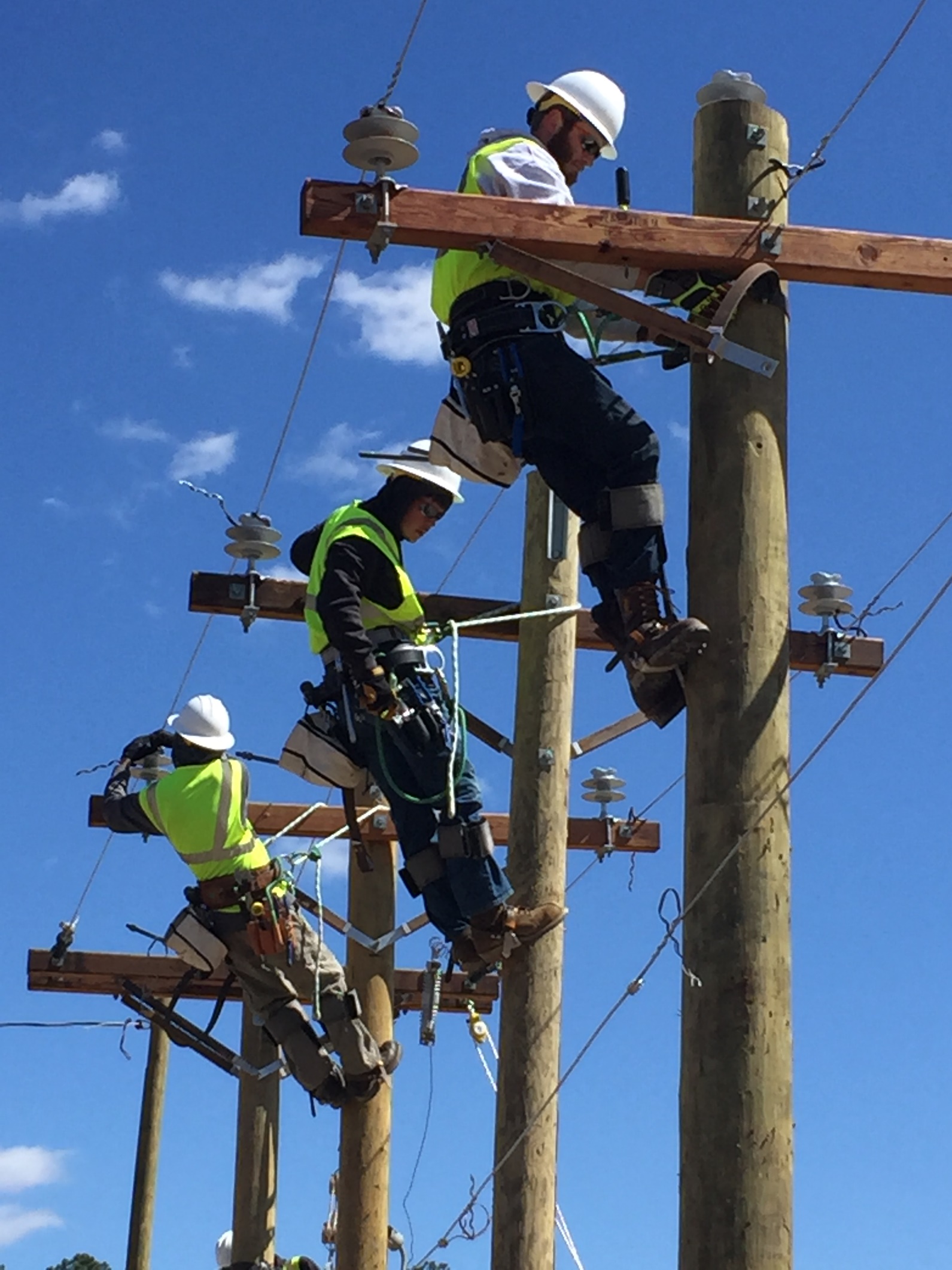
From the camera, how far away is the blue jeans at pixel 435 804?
24.2 ft

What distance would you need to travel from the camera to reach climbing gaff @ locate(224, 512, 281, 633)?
9922 millimetres

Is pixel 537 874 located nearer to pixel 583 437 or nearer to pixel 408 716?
pixel 408 716

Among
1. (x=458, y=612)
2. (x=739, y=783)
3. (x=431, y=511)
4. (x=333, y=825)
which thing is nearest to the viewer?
(x=739, y=783)

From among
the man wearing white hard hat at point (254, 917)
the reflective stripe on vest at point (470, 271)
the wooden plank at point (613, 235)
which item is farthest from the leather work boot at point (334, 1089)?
the wooden plank at point (613, 235)

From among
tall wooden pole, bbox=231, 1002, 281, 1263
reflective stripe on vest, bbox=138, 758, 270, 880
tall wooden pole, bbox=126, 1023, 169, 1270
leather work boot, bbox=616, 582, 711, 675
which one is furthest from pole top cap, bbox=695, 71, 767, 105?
tall wooden pole, bbox=126, 1023, 169, 1270

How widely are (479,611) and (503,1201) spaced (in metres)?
2.68

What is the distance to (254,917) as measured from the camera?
9.65 metres

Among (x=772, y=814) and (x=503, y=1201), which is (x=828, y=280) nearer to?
(x=772, y=814)

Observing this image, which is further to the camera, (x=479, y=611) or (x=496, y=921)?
(x=479, y=611)

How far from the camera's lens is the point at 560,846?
26.1ft

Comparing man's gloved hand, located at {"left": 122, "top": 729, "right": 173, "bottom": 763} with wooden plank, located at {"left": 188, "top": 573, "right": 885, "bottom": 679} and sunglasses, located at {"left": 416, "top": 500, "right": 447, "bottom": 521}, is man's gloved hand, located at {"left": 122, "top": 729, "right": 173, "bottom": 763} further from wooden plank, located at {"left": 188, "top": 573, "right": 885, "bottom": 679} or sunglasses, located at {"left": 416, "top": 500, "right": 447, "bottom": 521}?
sunglasses, located at {"left": 416, "top": 500, "right": 447, "bottom": 521}

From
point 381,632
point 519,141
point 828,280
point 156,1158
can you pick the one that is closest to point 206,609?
point 381,632

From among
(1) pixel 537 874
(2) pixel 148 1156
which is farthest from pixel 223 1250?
(1) pixel 537 874

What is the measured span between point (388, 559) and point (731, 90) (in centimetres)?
238
